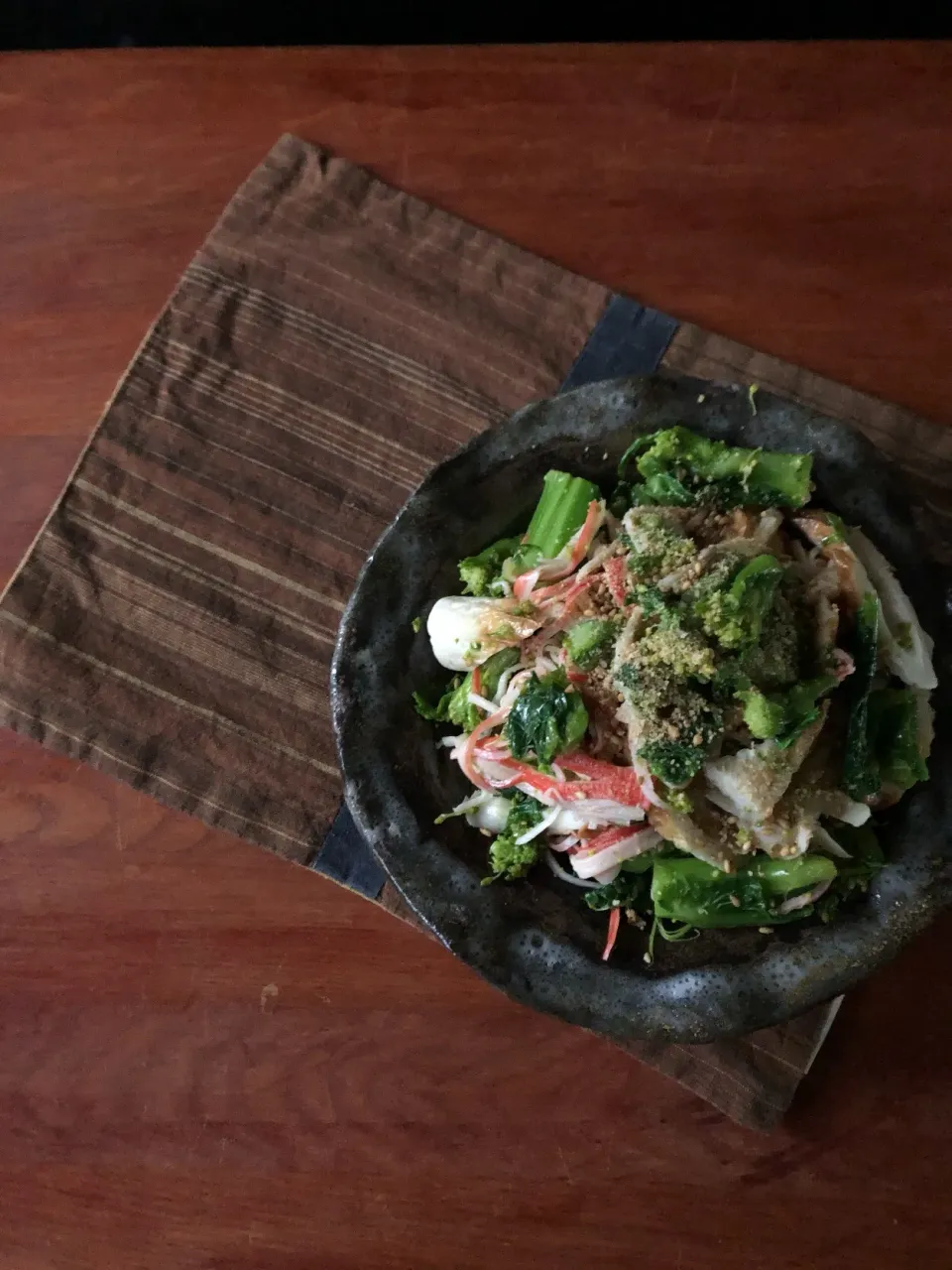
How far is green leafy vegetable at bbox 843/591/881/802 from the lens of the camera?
1082mm

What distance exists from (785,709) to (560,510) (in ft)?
1.13

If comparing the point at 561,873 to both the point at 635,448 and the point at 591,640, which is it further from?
the point at 635,448

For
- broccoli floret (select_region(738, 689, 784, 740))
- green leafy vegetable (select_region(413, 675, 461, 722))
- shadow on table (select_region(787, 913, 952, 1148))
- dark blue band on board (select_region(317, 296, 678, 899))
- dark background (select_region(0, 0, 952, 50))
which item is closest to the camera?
broccoli floret (select_region(738, 689, 784, 740))

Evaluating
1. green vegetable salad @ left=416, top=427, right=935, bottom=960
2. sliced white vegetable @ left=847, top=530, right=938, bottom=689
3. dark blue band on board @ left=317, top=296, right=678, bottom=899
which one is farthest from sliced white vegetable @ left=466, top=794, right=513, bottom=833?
dark blue band on board @ left=317, top=296, right=678, bottom=899

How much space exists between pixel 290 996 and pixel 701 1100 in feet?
1.90

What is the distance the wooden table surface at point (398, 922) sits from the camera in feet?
4.39

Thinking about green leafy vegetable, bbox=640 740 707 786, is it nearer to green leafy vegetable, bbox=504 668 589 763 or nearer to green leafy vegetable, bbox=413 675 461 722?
green leafy vegetable, bbox=504 668 589 763

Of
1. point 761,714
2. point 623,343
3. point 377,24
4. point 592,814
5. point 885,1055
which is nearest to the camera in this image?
point 761,714

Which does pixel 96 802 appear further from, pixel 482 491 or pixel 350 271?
pixel 350 271

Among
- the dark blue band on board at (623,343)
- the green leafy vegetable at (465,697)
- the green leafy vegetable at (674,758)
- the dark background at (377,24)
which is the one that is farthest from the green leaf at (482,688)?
the dark background at (377,24)

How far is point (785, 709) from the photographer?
103 cm

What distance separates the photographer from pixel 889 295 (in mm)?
1521

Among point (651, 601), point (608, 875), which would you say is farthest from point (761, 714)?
point (608, 875)

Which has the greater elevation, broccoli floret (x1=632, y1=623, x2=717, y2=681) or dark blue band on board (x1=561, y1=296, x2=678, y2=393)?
dark blue band on board (x1=561, y1=296, x2=678, y2=393)
